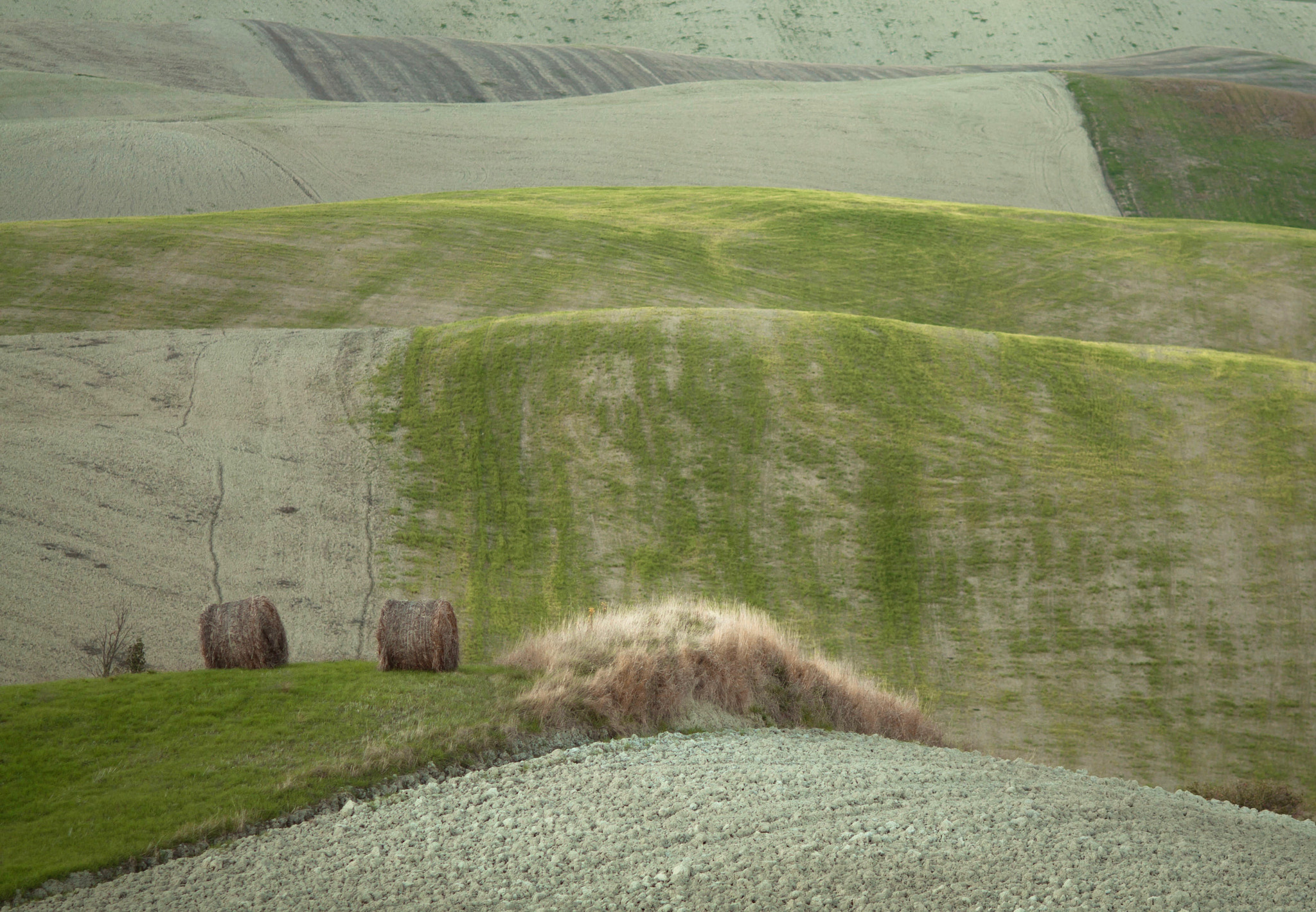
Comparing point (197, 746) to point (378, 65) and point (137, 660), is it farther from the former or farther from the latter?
point (378, 65)

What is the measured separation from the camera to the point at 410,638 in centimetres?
1041

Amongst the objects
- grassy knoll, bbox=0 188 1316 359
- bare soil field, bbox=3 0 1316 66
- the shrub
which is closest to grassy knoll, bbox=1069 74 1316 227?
grassy knoll, bbox=0 188 1316 359

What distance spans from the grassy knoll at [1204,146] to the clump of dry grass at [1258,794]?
1507 inches

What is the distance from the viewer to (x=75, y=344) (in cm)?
2142

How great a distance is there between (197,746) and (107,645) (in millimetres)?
5420

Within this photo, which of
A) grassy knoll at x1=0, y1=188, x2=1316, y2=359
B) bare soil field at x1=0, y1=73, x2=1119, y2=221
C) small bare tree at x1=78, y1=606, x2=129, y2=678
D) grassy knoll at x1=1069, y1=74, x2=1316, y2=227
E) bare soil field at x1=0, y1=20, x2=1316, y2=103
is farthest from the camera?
bare soil field at x1=0, y1=20, x2=1316, y2=103

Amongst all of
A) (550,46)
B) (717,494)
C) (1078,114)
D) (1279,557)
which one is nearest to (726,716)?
(717,494)

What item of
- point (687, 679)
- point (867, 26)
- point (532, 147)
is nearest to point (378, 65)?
point (532, 147)

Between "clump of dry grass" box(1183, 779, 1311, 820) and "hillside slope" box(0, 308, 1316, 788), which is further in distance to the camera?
"hillside slope" box(0, 308, 1316, 788)

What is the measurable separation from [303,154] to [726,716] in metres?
41.0

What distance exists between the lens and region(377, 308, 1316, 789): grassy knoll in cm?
1530

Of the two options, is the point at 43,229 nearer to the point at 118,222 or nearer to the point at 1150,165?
the point at 118,222

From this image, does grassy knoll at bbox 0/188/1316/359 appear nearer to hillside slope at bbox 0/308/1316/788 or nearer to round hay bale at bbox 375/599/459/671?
hillside slope at bbox 0/308/1316/788

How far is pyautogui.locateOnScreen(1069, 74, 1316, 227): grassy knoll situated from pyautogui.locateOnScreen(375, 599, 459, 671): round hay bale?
4469cm
